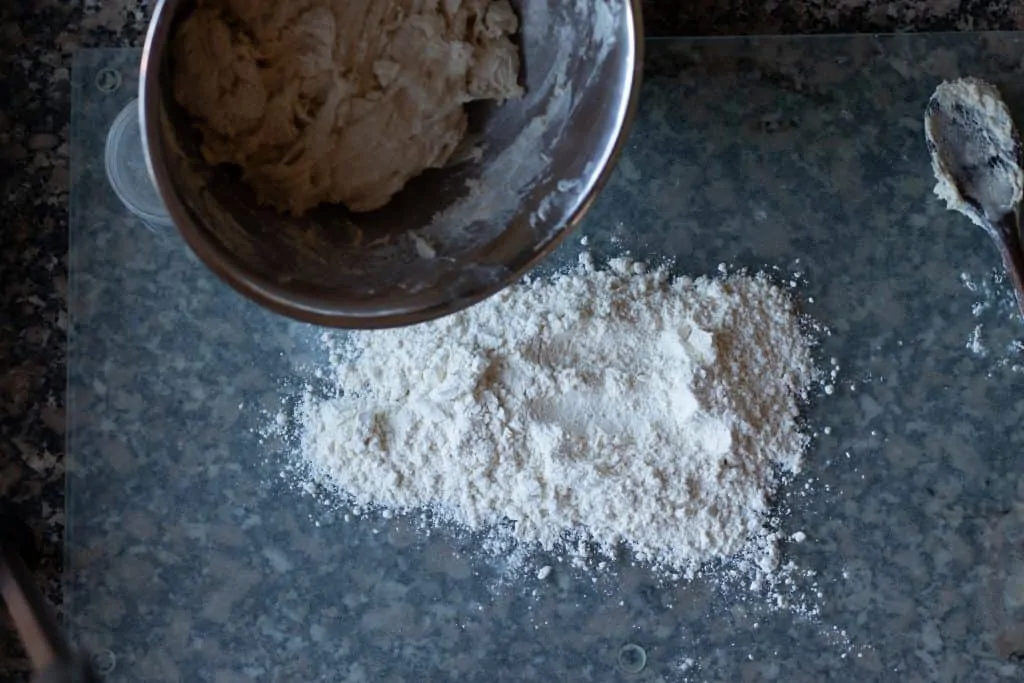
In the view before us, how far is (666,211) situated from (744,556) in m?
0.45

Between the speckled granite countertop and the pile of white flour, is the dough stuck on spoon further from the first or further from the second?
the speckled granite countertop

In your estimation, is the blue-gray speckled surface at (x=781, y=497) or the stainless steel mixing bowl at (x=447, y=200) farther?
the blue-gray speckled surface at (x=781, y=497)

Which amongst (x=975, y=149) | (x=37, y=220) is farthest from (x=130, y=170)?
(x=975, y=149)

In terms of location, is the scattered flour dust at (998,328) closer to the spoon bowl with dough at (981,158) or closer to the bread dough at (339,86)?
the spoon bowl with dough at (981,158)

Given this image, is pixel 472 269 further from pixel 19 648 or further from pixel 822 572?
pixel 19 648

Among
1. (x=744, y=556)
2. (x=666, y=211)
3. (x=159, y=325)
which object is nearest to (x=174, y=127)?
(x=159, y=325)

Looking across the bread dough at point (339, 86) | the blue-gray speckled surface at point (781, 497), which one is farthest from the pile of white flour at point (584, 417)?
the bread dough at point (339, 86)

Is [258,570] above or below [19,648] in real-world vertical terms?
above

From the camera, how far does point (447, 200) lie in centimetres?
122

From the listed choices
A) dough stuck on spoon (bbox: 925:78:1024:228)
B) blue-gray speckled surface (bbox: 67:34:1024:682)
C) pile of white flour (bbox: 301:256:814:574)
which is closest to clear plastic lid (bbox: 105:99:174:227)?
blue-gray speckled surface (bbox: 67:34:1024:682)

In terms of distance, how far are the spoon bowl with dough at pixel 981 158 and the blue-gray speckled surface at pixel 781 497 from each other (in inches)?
1.5

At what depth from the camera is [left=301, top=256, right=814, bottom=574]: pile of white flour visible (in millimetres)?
1233

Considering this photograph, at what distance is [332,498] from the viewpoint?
1.27 metres

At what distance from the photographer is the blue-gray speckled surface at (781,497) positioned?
1272mm
